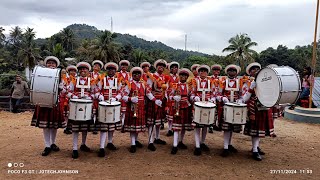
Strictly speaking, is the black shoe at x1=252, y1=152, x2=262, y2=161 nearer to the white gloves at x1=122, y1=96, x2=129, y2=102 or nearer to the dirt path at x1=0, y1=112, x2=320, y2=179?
the dirt path at x1=0, y1=112, x2=320, y2=179

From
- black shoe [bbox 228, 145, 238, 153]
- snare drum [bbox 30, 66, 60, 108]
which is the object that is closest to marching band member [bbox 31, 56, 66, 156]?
snare drum [bbox 30, 66, 60, 108]

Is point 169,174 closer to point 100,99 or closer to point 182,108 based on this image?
point 182,108

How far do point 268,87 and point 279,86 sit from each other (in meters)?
0.34

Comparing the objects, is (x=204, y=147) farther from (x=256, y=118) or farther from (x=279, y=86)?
(x=279, y=86)

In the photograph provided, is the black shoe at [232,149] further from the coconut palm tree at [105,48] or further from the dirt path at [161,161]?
the coconut palm tree at [105,48]

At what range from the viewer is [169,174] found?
5.47m

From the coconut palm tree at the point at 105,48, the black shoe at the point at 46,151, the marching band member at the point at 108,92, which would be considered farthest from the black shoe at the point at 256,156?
the coconut palm tree at the point at 105,48

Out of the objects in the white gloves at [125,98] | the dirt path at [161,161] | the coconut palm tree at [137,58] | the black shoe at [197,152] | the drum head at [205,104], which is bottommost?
the dirt path at [161,161]

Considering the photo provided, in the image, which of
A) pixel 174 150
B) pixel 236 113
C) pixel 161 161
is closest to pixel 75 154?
pixel 161 161

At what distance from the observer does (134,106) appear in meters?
6.62

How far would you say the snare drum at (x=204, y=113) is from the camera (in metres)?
6.03

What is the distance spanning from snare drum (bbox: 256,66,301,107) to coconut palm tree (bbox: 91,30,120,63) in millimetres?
36326

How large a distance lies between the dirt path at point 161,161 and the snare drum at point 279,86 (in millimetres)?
1398

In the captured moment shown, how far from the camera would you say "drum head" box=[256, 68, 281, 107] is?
214 inches
